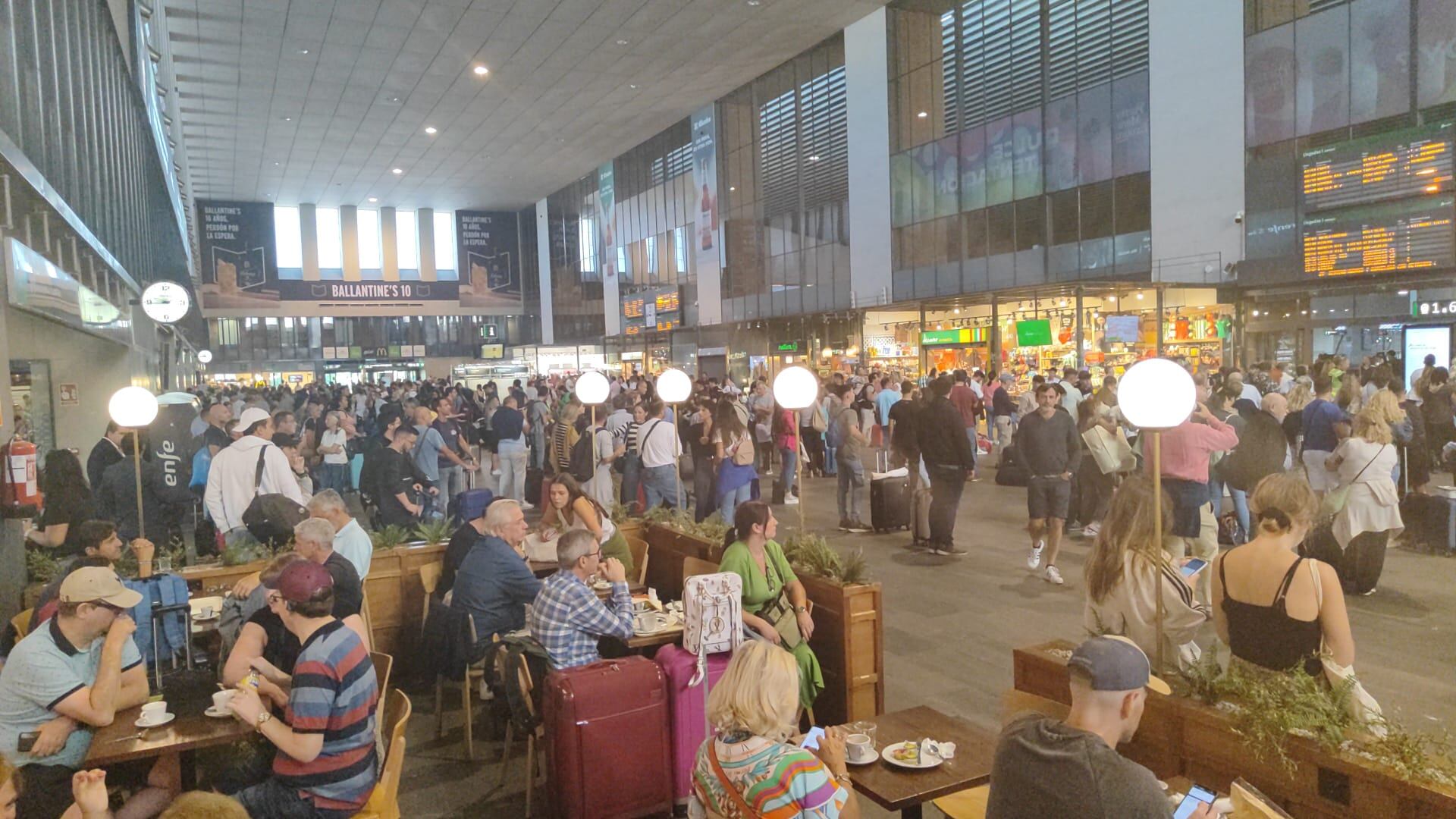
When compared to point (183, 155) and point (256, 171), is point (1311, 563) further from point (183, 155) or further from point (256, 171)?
point (256, 171)

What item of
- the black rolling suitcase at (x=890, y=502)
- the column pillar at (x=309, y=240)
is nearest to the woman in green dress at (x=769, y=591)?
the black rolling suitcase at (x=890, y=502)

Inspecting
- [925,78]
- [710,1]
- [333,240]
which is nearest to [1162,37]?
[925,78]

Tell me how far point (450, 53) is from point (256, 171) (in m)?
17.3

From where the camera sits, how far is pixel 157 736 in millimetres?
3445

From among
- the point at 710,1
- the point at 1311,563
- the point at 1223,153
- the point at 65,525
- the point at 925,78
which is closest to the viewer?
the point at 1311,563

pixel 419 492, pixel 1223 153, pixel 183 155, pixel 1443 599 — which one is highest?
pixel 183 155

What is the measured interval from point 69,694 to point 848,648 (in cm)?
353

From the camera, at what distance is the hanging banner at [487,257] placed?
1779 inches

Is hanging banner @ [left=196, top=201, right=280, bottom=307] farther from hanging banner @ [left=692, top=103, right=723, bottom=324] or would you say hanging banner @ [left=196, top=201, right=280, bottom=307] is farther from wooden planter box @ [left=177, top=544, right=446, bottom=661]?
wooden planter box @ [left=177, top=544, right=446, bottom=661]

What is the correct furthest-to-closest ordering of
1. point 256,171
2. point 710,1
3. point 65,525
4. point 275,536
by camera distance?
point 256,171 → point 710,1 → point 275,536 → point 65,525

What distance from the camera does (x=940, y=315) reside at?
21.5 m

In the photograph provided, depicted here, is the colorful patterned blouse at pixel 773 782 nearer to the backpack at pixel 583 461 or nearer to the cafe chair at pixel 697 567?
the cafe chair at pixel 697 567

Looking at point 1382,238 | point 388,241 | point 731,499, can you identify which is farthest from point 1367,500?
point 388,241

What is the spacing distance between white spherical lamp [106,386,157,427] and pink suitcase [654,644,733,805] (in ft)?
13.6
